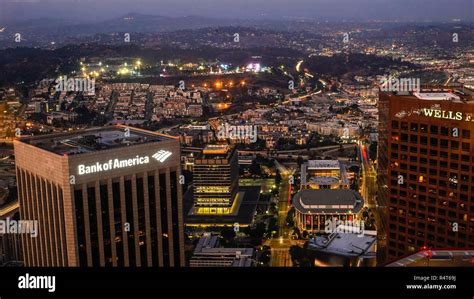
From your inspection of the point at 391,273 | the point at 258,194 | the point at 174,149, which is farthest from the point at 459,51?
the point at 391,273

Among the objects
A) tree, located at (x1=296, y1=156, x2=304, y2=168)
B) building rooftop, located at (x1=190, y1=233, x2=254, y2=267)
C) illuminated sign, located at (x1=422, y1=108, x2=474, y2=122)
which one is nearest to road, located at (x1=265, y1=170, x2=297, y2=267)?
building rooftop, located at (x1=190, y1=233, x2=254, y2=267)

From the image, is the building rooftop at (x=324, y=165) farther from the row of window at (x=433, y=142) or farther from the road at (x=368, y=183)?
the row of window at (x=433, y=142)

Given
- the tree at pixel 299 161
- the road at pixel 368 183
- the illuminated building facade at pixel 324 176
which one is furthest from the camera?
the tree at pixel 299 161

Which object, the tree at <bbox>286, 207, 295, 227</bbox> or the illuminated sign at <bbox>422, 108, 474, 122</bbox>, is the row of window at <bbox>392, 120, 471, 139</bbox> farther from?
the tree at <bbox>286, 207, 295, 227</bbox>

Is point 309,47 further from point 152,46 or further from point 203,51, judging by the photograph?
point 152,46

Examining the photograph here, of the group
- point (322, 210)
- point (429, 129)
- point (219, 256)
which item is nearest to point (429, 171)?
point (429, 129)

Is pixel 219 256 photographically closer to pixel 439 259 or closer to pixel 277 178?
pixel 277 178

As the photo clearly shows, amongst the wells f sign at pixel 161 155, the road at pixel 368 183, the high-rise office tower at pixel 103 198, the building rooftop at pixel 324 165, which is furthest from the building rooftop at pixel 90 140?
the building rooftop at pixel 324 165
